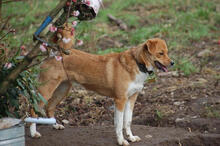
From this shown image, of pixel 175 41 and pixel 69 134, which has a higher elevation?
pixel 175 41

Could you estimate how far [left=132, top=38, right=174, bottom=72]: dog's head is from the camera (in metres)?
4.59

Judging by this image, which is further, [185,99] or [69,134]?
[185,99]

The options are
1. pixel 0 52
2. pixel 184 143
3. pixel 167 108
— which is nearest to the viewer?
pixel 0 52

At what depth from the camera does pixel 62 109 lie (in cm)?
610

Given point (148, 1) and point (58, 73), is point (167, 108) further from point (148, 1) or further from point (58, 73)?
point (148, 1)

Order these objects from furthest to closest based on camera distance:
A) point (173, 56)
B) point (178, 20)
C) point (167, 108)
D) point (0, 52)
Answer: point (178, 20) < point (173, 56) < point (167, 108) < point (0, 52)

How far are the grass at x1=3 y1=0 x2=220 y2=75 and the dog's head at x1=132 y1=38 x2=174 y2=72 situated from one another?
2.95m

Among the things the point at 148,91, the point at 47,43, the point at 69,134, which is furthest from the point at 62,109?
the point at 47,43

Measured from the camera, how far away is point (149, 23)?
1089 centimetres

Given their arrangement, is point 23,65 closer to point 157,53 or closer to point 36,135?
point 36,135

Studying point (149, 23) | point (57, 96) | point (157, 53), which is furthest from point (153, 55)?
point (149, 23)

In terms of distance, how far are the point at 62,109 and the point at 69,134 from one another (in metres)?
1.25

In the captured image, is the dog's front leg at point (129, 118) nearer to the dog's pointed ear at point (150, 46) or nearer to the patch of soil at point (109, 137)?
the patch of soil at point (109, 137)

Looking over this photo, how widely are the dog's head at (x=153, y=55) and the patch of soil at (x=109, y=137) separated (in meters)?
0.93
